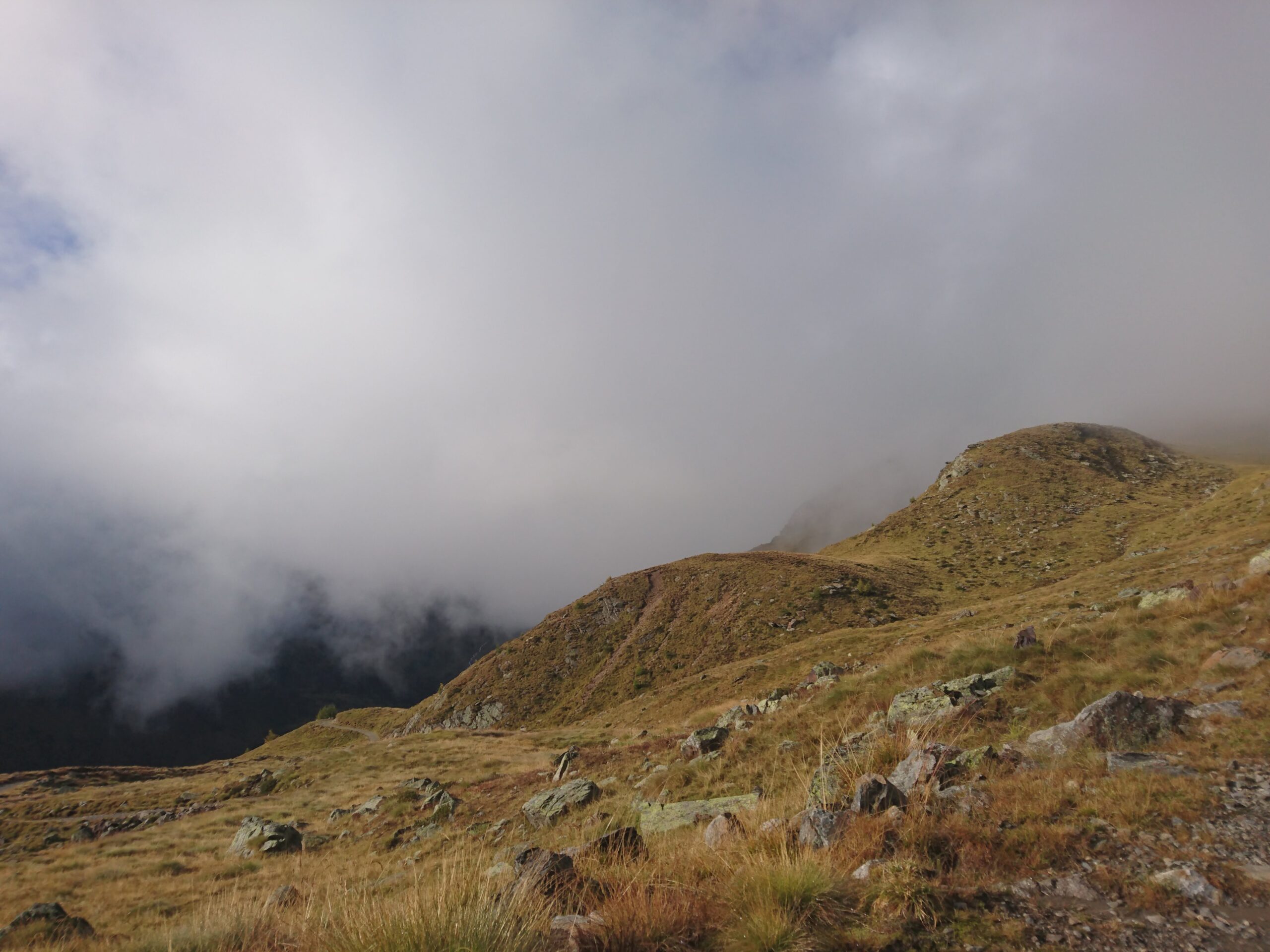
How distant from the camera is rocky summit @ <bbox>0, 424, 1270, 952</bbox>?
430 cm

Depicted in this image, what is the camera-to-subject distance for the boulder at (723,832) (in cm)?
650

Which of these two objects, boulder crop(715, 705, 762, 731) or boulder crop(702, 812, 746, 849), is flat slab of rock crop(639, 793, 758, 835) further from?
boulder crop(715, 705, 762, 731)

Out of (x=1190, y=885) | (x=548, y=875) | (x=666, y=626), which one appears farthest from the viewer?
(x=666, y=626)

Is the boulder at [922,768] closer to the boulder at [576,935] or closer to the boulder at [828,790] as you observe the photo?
the boulder at [828,790]

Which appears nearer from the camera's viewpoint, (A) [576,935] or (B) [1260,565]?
(A) [576,935]

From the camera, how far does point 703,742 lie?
15531mm

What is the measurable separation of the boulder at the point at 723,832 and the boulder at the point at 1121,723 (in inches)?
181

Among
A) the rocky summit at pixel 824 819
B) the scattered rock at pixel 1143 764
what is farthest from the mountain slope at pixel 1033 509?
the scattered rock at pixel 1143 764

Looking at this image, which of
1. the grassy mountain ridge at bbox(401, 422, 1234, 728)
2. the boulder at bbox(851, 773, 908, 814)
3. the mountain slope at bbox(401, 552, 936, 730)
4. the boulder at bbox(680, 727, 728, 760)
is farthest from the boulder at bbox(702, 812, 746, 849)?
the mountain slope at bbox(401, 552, 936, 730)

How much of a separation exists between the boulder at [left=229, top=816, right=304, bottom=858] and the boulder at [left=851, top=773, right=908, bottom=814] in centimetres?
2253

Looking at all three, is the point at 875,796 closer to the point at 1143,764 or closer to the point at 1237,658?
the point at 1143,764

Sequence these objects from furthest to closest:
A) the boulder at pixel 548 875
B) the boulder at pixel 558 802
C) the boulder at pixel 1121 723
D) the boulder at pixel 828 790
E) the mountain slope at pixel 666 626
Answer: the mountain slope at pixel 666 626 < the boulder at pixel 558 802 < the boulder at pixel 1121 723 < the boulder at pixel 828 790 < the boulder at pixel 548 875

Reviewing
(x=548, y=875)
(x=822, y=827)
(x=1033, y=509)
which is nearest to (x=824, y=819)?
(x=822, y=827)

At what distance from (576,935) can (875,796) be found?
4.03 meters
